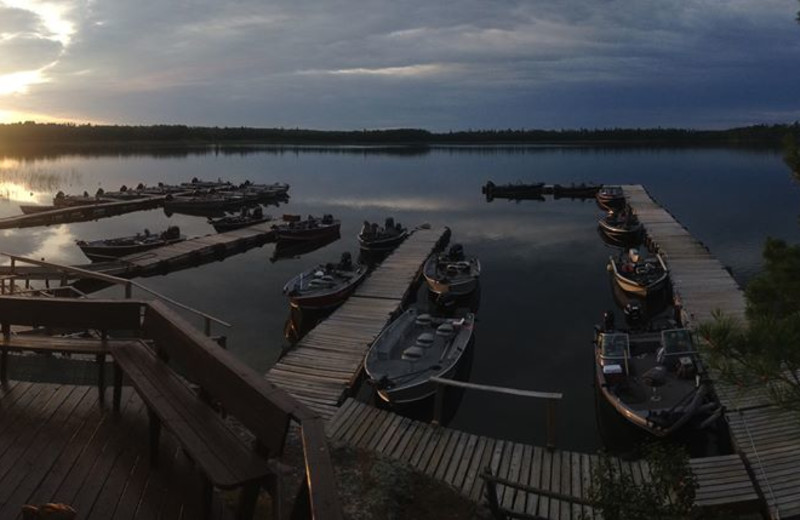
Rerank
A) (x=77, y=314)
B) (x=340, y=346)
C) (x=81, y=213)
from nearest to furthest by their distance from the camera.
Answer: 1. (x=77, y=314)
2. (x=340, y=346)
3. (x=81, y=213)

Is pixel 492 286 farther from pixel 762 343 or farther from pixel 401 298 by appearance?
pixel 762 343

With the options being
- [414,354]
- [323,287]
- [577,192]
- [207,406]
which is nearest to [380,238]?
[323,287]

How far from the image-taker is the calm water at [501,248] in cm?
1750

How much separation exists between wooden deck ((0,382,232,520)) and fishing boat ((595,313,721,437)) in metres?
9.65

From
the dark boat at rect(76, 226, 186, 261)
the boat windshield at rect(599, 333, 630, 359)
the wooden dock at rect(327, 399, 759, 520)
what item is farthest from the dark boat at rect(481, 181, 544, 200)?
the wooden dock at rect(327, 399, 759, 520)

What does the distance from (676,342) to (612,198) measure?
4105 centimetres

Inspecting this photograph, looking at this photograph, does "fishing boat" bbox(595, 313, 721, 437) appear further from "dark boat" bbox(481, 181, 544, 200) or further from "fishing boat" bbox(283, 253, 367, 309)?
"dark boat" bbox(481, 181, 544, 200)

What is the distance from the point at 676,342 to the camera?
1480 cm

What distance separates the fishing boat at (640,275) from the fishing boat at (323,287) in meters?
10.3

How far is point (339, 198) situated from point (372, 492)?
61.3 meters

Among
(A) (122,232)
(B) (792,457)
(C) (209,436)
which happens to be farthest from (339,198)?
(C) (209,436)

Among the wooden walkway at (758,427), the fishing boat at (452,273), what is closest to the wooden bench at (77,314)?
the wooden walkway at (758,427)

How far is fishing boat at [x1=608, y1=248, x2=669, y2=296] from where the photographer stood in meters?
24.1

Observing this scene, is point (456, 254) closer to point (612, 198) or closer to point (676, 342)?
point (676, 342)
